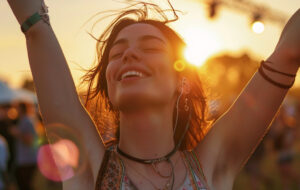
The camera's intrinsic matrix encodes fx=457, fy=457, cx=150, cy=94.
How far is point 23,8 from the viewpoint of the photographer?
2035 mm

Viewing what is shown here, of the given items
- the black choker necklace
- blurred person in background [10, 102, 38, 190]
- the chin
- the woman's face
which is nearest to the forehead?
the woman's face

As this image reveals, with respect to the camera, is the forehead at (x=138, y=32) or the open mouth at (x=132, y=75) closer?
the open mouth at (x=132, y=75)

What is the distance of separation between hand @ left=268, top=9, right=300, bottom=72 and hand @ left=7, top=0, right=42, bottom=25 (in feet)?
3.72

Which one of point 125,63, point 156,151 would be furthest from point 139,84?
point 156,151

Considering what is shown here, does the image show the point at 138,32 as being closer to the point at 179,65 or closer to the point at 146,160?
the point at 179,65

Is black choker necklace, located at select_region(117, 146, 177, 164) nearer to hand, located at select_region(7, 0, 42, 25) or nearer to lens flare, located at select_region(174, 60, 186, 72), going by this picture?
lens flare, located at select_region(174, 60, 186, 72)

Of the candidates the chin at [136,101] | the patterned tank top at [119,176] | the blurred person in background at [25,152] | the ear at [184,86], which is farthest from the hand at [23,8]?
the blurred person in background at [25,152]

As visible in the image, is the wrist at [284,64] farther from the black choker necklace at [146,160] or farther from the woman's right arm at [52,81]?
the woman's right arm at [52,81]

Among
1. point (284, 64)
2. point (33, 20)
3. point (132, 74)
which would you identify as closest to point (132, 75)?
point (132, 74)

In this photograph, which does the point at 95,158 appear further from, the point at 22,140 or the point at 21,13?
the point at 22,140

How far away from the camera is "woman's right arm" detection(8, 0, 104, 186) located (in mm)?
2004

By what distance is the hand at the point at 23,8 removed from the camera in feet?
6.66

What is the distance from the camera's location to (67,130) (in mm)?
2055

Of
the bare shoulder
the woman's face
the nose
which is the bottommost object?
the bare shoulder
